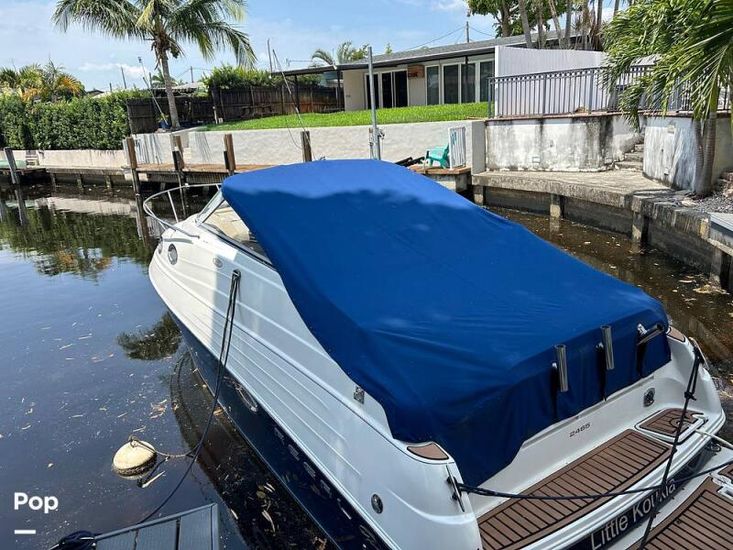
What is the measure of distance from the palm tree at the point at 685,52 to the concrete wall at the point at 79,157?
18.7 m

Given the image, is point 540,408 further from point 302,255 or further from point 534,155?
point 534,155

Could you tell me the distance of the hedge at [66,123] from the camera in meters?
22.0

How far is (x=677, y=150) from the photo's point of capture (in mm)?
8977

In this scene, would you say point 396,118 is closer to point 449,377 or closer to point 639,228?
point 639,228

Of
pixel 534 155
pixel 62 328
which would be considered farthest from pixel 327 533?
pixel 534 155

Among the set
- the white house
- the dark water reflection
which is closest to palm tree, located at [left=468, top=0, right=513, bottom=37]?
the white house

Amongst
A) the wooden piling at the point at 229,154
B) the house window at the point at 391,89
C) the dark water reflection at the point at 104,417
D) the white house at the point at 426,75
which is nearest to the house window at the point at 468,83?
the white house at the point at 426,75

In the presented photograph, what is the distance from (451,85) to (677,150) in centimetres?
1499

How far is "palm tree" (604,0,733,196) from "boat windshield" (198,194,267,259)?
4759mm

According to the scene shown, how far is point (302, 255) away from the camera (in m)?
2.99

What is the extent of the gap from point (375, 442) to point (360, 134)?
44.1 ft

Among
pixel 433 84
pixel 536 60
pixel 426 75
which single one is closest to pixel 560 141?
pixel 536 60

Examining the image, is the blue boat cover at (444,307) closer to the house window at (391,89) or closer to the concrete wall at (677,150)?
the concrete wall at (677,150)

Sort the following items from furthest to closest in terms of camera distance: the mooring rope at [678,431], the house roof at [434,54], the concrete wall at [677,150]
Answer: the house roof at [434,54] < the concrete wall at [677,150] < the mooring rope at [678,431]
